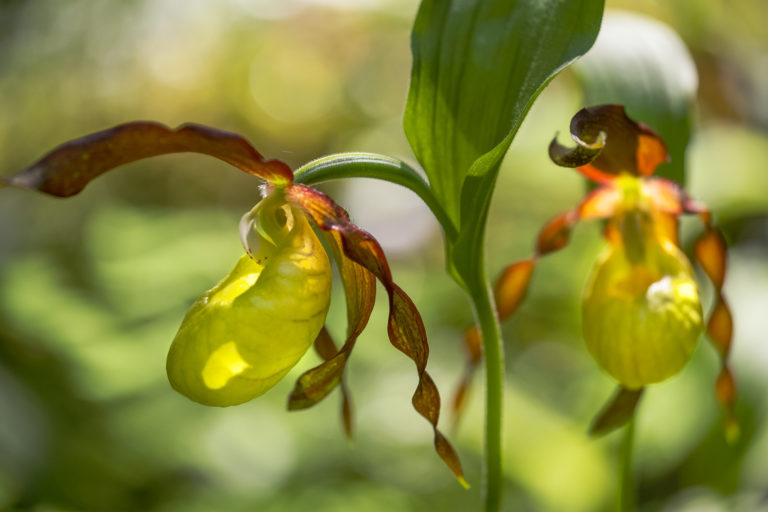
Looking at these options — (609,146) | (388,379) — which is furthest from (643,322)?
(388,379)

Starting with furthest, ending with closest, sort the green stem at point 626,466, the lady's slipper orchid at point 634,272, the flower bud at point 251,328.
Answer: the green stem at point 626,466 → the lady's slipper orchid at point 634,272 → the flower bud at point 251,328

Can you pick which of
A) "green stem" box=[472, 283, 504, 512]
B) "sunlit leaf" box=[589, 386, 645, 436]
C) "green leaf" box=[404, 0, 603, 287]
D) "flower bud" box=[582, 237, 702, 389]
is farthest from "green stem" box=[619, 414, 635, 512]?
"green leaf" box=[404, 0, 603, 287]

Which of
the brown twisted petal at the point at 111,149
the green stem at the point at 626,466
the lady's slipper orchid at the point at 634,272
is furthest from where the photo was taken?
the green stem at the point at 626,466

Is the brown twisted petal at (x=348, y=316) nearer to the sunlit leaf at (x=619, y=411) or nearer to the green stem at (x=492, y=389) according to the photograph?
the green stem at (x=492, y=389)

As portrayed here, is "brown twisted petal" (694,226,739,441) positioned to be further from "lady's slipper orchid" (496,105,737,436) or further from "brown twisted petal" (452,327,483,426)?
"brown twisted petal" (452,327,483,426)

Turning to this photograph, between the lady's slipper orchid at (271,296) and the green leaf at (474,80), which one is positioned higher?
the green leaf at (474,80)

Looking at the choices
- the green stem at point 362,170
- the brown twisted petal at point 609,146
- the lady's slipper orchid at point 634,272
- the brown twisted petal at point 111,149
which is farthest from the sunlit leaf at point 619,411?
the brown twisted petal at point 111,149
